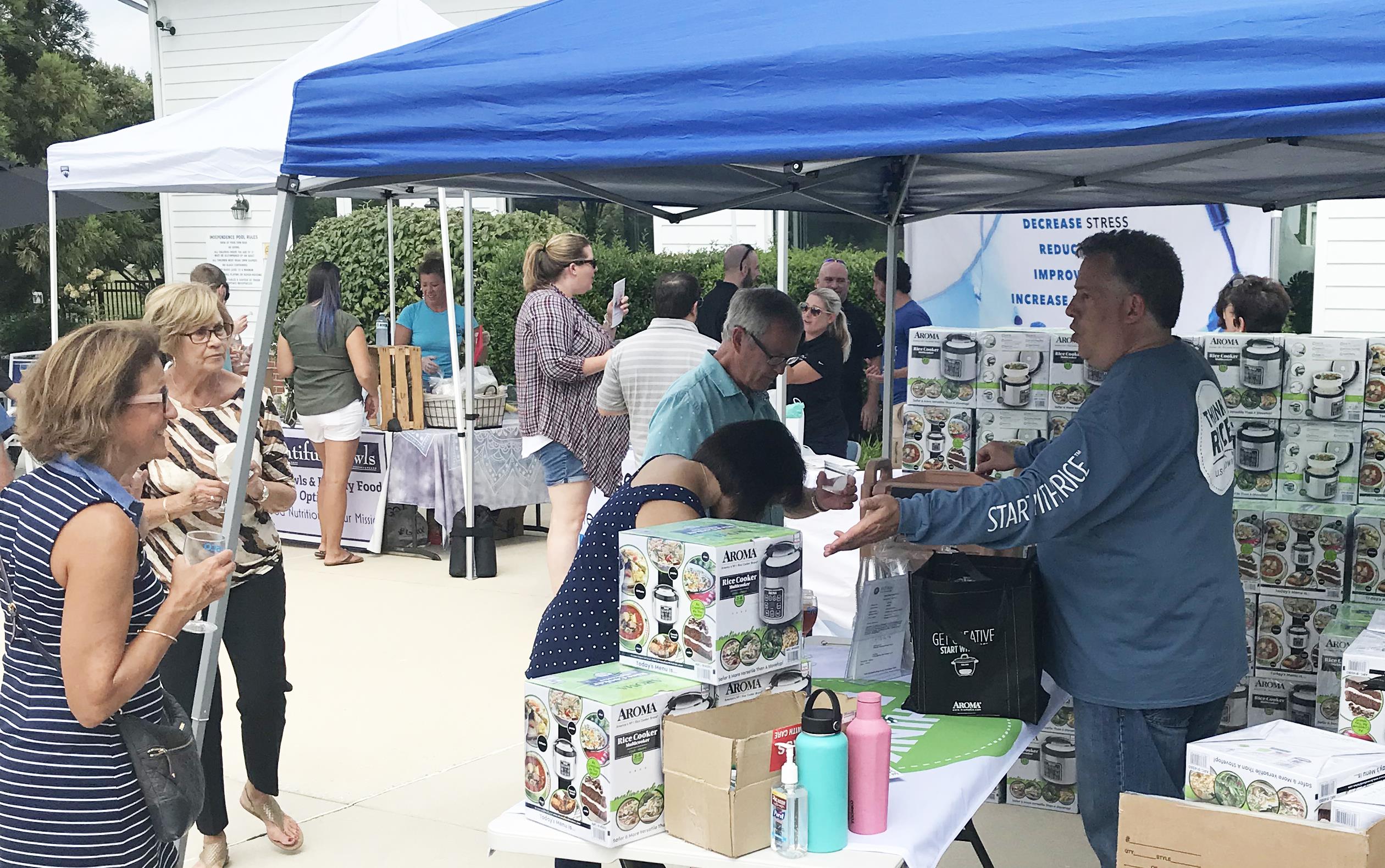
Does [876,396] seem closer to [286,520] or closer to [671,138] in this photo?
[286,520]

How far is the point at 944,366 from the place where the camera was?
13.4 feet

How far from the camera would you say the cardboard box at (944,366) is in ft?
13.3

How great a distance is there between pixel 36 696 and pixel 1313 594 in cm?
342

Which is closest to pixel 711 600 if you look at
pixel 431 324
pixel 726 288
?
pixel 726 288

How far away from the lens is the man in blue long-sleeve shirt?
105 inches

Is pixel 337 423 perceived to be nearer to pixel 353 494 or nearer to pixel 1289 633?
pixel 353 494

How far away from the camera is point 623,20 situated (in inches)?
110

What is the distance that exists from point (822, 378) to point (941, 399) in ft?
8.58

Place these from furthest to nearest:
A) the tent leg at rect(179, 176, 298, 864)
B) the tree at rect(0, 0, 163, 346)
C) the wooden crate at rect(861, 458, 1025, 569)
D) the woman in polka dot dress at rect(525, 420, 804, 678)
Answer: the tree at rect(0, 0, 163, 346) → the wooden crate at rect(861, 458, 1025, 569) → the tent leg at rect(179, 176, 298, 864) → the woman in polka dot dress at rect(525, 420, 804, 678)

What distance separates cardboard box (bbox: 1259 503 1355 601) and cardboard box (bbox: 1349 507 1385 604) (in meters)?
0.03

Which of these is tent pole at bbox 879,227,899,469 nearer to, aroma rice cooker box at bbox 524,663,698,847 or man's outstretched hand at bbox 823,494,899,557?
man's outstretched hand at bbox 823,494,899,557

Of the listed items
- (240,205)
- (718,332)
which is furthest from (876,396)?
(240,205)

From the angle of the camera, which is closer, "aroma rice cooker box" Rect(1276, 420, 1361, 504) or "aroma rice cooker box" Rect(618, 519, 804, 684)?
"aroma rice cooker box" Rect(618, 519, 804, 684)

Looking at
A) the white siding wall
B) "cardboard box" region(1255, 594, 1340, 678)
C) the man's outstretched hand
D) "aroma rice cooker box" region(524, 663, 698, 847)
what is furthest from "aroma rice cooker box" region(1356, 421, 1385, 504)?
the white siding wall
